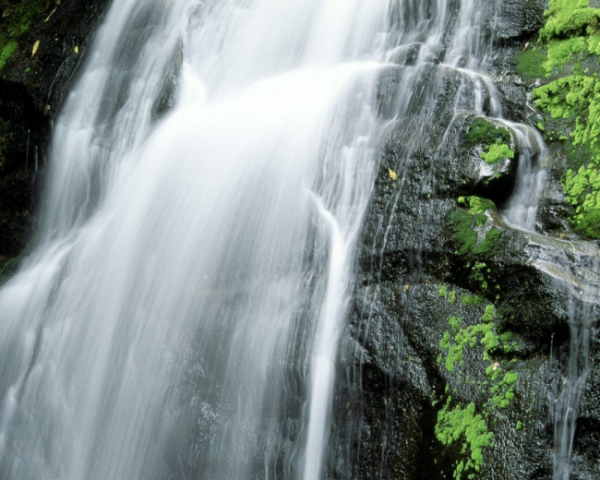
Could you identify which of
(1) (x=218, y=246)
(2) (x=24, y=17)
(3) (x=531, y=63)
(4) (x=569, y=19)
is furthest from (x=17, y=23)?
(4) (x=569, y=19)

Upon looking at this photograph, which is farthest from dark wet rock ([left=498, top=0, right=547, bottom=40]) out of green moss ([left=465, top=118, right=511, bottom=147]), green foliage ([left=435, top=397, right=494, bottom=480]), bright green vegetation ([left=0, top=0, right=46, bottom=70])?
bright green vegetation ([left=0, top=0, right=46, bottom=70])

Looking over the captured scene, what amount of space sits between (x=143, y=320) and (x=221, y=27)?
163 inches

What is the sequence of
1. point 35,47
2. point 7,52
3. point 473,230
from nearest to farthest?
point 473,230, point 35,47, point 7,52

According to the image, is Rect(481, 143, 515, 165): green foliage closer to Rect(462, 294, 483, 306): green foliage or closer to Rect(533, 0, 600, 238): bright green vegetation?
Rect(533, 0, 600, 238): bright green vegetation

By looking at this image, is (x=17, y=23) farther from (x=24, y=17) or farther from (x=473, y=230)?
(x=473, y=230)

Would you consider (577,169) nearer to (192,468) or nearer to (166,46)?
(192,468)

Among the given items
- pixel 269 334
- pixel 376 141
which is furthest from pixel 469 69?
pixel 269 334

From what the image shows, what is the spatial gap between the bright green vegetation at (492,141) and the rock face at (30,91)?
5227mm

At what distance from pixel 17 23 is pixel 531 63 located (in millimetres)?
7216

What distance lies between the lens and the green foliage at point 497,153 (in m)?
4.14

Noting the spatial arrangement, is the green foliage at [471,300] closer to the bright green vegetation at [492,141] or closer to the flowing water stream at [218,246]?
the flowing water stream at [218,246]

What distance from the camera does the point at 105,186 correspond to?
6.26 metres

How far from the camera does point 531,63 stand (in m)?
5.21

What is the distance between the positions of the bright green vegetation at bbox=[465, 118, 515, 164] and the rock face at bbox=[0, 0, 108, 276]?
5227 mm
